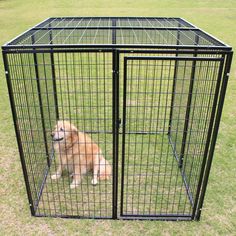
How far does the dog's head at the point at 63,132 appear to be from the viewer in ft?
11.5

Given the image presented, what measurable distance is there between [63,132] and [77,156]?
0.44 metres

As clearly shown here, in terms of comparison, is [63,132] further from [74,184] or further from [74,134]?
[74,184]

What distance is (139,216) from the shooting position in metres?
3.31

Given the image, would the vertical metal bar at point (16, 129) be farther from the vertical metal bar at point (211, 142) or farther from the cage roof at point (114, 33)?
the vertical metal bar at point (211, 142)

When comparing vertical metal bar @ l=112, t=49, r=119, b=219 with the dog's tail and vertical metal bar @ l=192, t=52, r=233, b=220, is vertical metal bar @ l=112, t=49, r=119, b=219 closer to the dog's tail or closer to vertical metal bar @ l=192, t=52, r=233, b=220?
the dog's tail

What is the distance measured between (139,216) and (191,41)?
221 cm

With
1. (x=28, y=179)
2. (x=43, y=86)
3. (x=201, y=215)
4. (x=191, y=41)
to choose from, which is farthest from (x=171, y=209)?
(x=43, y=86)

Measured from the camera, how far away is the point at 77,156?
12.3 feet

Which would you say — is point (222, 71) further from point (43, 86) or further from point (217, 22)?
point (217, 22)

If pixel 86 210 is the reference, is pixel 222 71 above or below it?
above

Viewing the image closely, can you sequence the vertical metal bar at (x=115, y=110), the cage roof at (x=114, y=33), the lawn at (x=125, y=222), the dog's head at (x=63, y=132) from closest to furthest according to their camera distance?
the vertical metal bar at (x=115, y=110) < the cage roof at (x=114, y=33) < the lawn at (x=125, y=222) < the dog's head at (x=63, y=132)

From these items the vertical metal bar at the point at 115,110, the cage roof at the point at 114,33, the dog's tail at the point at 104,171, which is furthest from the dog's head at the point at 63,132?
the cage roof at the point at 114,33

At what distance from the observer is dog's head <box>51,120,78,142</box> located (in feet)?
11.5

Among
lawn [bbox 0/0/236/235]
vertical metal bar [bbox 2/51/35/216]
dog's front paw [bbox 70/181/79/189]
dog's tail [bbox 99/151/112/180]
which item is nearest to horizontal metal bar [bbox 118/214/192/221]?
lawn [bbox 0/0/236/235]
